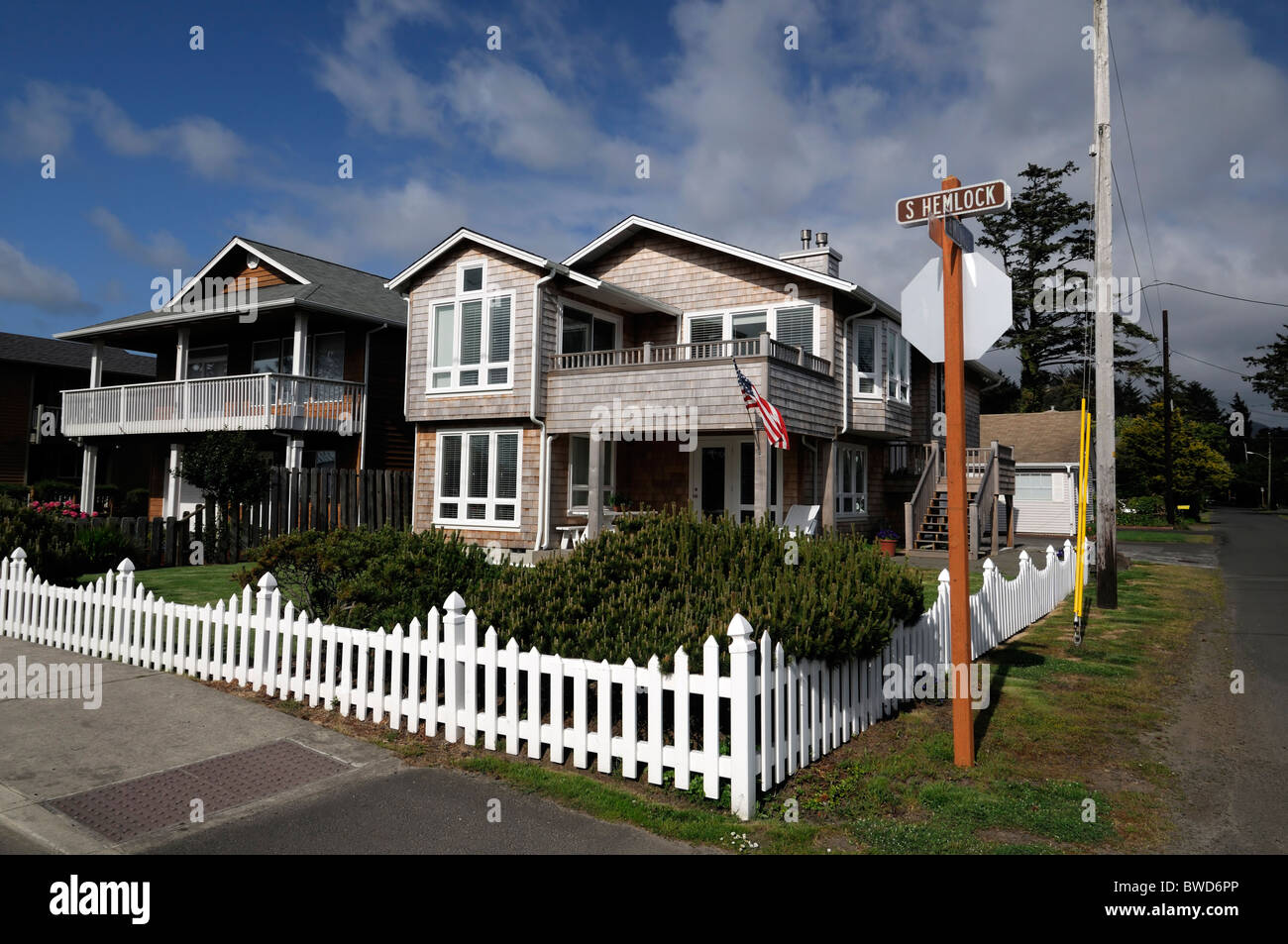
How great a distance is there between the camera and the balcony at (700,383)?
17359 millimetres

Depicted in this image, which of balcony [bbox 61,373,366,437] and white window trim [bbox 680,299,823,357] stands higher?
white window trim [bbox 680,299,823,357]

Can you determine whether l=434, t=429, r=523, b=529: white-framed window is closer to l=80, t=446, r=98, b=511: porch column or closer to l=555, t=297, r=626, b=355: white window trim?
l=555, t=297, r=626, b=355: white window trim

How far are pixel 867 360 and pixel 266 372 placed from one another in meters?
15.2

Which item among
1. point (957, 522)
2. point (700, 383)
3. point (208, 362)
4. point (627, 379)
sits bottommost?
point (957, 522)

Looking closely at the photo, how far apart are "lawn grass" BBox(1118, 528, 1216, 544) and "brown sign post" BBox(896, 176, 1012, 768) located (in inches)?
1137

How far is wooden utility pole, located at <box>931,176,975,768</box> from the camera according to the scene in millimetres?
5516

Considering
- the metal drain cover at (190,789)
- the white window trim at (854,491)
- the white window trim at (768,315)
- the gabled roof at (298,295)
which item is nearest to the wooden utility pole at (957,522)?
the metal drain cover at (190,789)

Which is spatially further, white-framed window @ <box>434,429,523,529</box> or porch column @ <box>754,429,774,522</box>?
white-framed window @ <box>434,429,523,529</box>

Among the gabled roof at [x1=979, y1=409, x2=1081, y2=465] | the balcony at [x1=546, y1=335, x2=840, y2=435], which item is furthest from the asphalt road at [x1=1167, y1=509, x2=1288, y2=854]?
the gabled roof at [x1=979, y1=409, x2=1081, y2=465]

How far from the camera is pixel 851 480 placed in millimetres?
22297

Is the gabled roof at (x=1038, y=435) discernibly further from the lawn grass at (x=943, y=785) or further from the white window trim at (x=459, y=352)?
the lawn grass at (x=943, y=785)

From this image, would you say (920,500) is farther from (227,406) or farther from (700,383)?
(227,406)

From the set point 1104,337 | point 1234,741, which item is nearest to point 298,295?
point 1104,337
